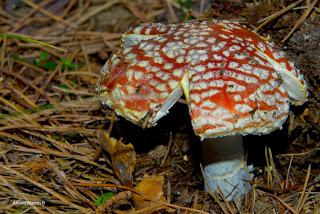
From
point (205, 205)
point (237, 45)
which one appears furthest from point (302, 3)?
point (205, 205)

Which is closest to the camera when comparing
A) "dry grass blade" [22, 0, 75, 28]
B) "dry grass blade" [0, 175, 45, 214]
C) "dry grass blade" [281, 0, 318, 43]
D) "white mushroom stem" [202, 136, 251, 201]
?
"dry grass blade" [0, 175, 45, 214]

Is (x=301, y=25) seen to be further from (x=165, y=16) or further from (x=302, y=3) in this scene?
(x=165, y=16)

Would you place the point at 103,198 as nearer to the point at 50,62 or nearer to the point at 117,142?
the point at 117,142

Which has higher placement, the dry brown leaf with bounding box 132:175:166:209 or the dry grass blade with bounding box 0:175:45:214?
the dry brown leaf with bounding box 132:175:166:209

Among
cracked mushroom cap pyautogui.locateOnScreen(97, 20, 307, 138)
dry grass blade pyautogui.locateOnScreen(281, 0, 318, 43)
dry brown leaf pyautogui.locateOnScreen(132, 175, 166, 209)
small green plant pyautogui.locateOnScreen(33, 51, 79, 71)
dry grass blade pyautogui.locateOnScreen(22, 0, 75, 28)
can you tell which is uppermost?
dry grass blade pyautogui.locateOnScreen(281, 0, 318, 43)

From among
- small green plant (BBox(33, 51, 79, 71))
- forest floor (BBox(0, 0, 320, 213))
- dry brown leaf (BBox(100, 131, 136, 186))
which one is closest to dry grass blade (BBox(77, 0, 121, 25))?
forest floor (BBox(0, 0, 320, 213))

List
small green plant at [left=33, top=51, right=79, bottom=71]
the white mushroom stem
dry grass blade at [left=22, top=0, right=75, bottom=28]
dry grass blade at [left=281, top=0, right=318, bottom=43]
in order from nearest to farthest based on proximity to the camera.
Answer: the white mushroom stem, dry grass blade at [left=281, top=0, right=318, bottom=43], small green plant at [left=33, top=51, right=79, bottom=71], dry grass blade at [left=22, top=0, right=75, bottom=28]

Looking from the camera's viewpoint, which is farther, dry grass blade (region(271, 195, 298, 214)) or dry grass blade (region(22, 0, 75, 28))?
dry grass blade (region(22, 0, 75, 28))

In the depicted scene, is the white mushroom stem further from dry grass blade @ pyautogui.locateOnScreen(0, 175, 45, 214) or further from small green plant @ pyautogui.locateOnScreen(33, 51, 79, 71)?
small green plant @ pyautogui.locateOnScreen(33, 51, 79, 71)
